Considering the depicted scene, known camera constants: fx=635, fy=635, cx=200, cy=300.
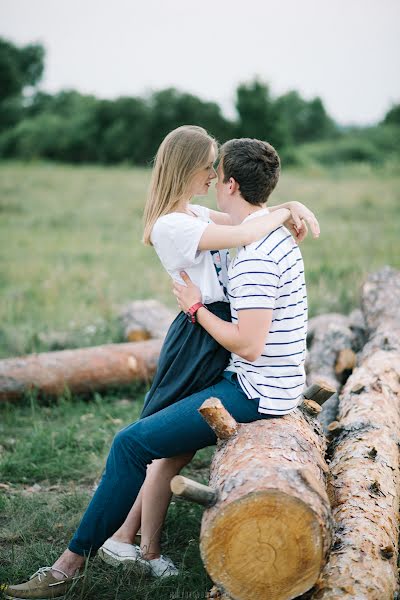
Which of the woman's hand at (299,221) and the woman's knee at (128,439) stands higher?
the woman's hand at (299,221)

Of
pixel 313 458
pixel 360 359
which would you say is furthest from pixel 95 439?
pixel 313 458

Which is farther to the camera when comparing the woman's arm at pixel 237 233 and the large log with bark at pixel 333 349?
the large log with bark at pixel 333 349

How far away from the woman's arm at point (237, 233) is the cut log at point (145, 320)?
13.1 ft

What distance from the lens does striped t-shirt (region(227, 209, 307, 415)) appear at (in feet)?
9.62

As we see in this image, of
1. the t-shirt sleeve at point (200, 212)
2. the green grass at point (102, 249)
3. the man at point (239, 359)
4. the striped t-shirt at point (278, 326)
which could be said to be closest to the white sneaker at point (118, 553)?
the man at point (239, 359)

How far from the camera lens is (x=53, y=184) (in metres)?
23.5

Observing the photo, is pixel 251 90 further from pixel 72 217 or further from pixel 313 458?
pixel 313 458

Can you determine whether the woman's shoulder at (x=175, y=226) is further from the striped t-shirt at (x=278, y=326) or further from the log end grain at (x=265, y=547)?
the log end grain at (x=265, y=547)

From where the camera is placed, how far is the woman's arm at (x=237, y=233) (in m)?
2.95

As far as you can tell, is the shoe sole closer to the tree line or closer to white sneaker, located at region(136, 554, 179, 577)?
white sneaker, located at region(136, 554, 179, 577)

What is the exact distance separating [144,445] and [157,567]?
0.78 meters

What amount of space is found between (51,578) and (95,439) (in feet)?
6.85

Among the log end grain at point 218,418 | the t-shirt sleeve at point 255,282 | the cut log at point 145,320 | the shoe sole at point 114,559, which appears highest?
the t-shirt sleeve at point 255,282

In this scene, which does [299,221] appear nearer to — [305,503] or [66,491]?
[305,503]
